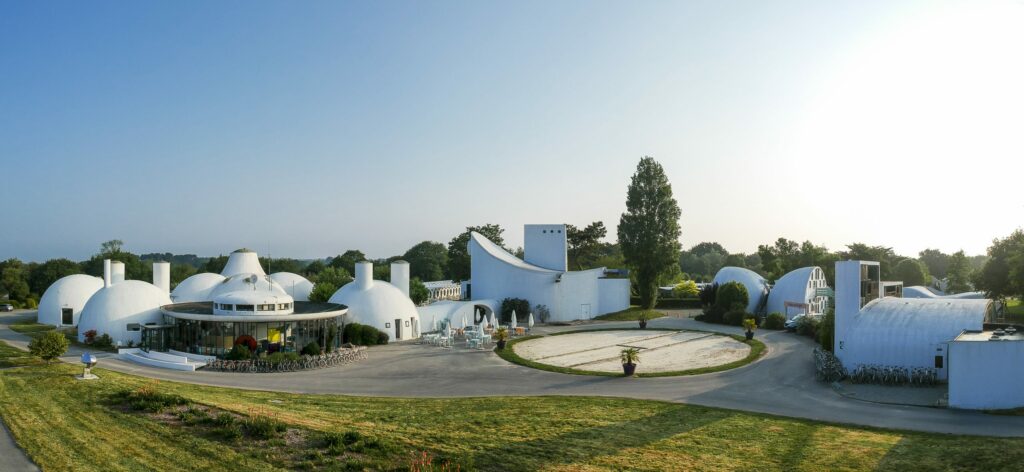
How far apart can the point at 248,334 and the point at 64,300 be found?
2262 cm

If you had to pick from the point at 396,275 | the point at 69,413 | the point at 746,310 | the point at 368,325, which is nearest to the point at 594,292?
the point at 746,310

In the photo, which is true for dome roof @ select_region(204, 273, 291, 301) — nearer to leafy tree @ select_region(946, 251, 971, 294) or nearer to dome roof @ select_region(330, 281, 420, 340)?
dome roof @ select_region(330, 281, 420, 340)

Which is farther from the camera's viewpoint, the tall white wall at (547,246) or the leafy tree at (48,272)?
the leafy tree at (48,272)

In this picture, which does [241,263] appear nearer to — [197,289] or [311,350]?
[197,289]

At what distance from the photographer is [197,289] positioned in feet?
140

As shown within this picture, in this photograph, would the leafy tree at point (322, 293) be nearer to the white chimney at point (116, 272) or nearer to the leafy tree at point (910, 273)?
the white chimney at point (116, 272)

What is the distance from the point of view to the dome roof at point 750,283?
45.5 m

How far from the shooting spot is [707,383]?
22.5 meters

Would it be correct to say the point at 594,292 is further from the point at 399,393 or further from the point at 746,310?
the point at 399,393

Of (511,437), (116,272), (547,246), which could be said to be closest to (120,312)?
(116,272)

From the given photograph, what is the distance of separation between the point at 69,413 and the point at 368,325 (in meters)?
18.1

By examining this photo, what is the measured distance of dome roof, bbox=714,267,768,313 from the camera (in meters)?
45.5

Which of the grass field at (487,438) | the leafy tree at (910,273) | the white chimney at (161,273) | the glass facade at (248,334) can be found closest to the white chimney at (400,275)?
the glass facade at (248,334)

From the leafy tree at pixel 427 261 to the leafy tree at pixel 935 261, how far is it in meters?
76.8
